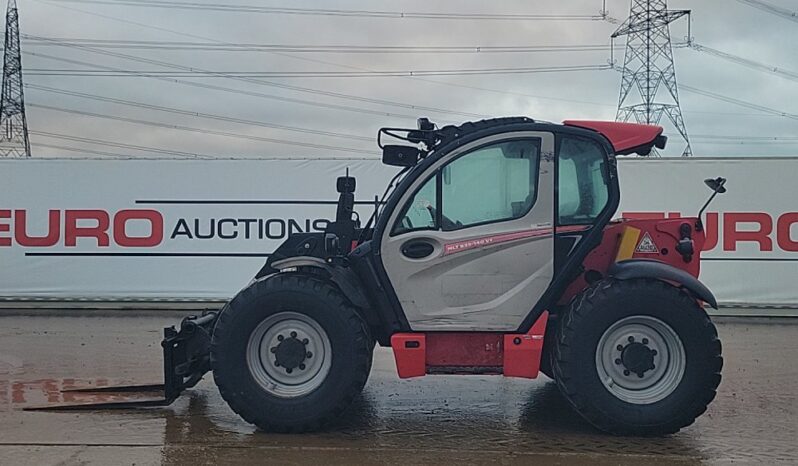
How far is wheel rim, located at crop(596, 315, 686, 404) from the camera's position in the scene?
581 cm

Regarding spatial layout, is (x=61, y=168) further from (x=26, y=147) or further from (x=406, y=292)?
(x=26, y=147)

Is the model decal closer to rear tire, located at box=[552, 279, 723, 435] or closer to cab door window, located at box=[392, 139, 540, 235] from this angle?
cab door window, located at box=[392, 139, 540, 235]

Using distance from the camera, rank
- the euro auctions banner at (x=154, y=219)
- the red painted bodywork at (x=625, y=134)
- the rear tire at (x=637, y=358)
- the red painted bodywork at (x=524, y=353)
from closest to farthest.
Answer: the rear tire at (x=637, y=358), the red painted bodywork at (x=524, y=353), the red painted bodywork at (x=625, y=134), the euro auctions banner at (x=154, y=219)

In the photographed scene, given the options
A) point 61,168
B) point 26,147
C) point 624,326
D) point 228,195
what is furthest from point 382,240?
point 26,147

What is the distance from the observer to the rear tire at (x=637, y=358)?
18.8 feet

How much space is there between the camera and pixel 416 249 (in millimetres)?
5945

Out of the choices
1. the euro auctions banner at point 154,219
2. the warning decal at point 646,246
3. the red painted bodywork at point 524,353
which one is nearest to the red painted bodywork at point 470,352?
the red painted bodywork at point 524,353

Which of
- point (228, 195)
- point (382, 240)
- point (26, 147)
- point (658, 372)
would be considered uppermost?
point (26, 147)

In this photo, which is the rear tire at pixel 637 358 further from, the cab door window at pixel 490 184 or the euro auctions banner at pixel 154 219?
the euro auctions banner at pixel 154 219

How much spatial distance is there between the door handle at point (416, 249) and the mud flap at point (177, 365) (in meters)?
1.92

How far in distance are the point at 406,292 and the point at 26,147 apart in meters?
24.5

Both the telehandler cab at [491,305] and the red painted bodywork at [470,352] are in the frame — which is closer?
the telehandler cab at [491,305]

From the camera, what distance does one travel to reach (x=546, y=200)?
5.92m

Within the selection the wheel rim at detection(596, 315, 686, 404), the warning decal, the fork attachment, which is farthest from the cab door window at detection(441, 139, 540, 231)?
the fork attachment
